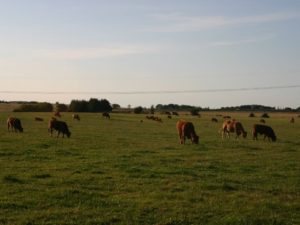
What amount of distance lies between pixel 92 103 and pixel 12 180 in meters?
109

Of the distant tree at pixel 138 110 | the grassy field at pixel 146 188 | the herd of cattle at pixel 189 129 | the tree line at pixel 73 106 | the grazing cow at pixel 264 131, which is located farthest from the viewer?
the distant tree at pixel 138 110

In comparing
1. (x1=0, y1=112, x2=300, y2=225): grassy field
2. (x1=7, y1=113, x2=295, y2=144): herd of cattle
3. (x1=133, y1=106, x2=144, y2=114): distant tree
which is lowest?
(x1=0, y1=112, x2=300, y2=225): grassy field

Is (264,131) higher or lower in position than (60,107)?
lower

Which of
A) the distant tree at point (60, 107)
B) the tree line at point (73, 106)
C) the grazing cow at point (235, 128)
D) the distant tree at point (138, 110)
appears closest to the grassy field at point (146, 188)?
the grazing cow at point (235, 128)

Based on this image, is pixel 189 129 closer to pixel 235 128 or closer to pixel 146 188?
pixel 235 128

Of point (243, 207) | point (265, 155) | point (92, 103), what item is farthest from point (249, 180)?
point (92, 103)

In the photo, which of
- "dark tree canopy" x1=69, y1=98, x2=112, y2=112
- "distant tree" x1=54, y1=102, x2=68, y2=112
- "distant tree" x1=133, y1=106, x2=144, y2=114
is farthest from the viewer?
"distant tree" x1=133, y1=106, x2=144, y2=114

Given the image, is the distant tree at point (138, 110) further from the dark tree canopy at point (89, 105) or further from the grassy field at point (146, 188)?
the grassy field at point (146, 188)

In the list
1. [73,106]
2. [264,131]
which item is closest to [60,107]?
[73,106]

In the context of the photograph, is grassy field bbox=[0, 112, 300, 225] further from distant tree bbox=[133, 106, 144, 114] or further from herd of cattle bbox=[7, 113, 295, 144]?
distant tree bbox=[133, 106, 144, 114]

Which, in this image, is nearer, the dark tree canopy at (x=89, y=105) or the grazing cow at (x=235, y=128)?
the grazing cow at (x=235, y=128)

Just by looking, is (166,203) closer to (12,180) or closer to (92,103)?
(12,180)

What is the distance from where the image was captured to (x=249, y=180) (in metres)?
16.9

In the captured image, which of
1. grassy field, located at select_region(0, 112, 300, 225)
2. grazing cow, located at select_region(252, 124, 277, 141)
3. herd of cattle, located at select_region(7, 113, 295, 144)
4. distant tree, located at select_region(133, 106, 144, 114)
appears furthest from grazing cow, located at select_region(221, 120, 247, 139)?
distant tree, located at select_region(133, 106, 144, 114)
